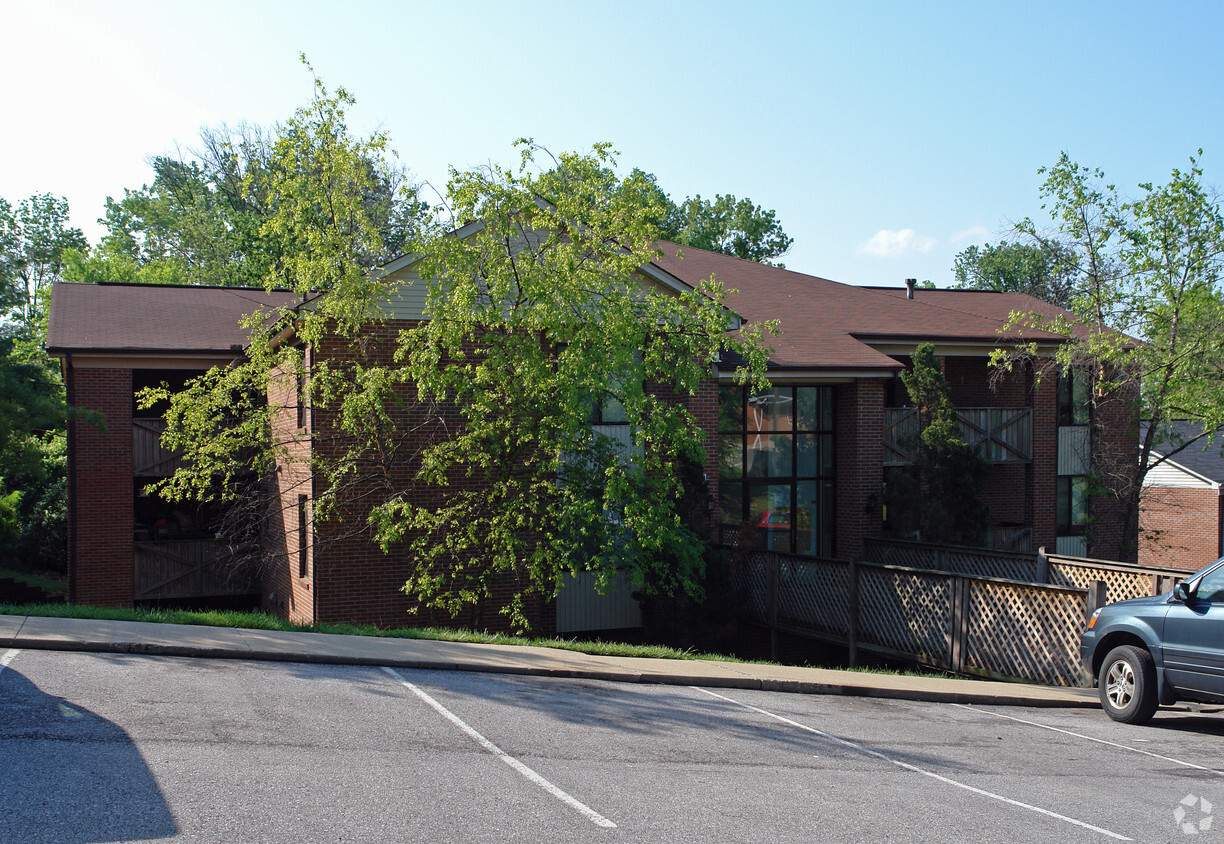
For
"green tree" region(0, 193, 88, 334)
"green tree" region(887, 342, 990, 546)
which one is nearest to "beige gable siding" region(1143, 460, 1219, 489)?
"green tree" region(887, 342, 990, 546)

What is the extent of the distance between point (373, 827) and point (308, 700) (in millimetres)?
3148

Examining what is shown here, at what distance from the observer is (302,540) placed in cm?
1641

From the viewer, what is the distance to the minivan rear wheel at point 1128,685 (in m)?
10.0

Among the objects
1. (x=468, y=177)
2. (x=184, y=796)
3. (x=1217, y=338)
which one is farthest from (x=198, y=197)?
(x=184, y=796)

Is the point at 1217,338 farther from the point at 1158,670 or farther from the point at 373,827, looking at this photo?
the point at 373,827

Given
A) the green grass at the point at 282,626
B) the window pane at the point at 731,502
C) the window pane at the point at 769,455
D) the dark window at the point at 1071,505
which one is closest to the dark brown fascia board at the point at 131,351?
the green grass at the point at 282,626

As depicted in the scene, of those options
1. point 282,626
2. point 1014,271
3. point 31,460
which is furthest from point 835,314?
point 1014,271

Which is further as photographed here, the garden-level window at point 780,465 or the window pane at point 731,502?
the garden-level window at point 780,465

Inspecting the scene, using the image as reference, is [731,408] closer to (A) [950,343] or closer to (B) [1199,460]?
(A) [950,343]

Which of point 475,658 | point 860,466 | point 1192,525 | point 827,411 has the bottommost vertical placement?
point 1192,525

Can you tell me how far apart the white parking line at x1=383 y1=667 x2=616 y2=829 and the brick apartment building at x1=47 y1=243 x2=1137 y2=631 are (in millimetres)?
7271

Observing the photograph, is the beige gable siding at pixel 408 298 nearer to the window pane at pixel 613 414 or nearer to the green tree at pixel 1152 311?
the window pane at pixel 613 414

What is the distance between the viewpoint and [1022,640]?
13.1 metres

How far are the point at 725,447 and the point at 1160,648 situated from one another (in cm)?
1011
